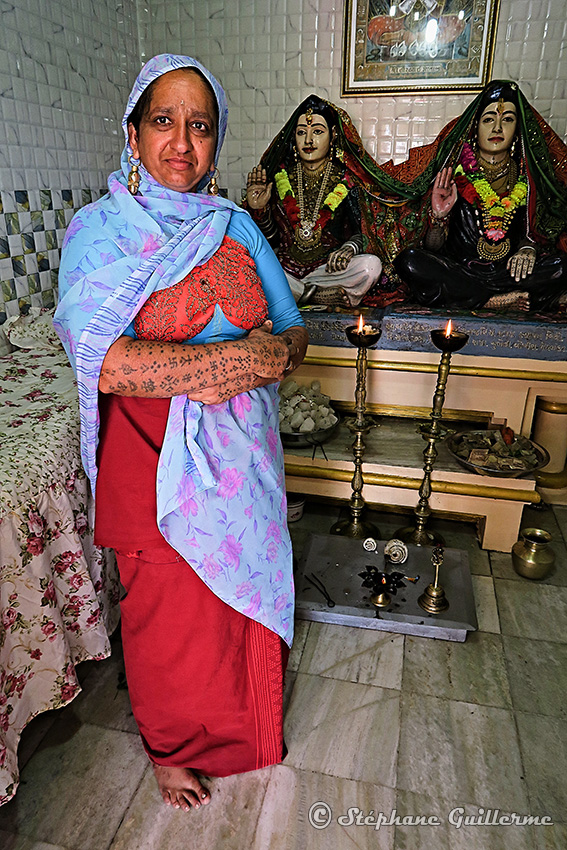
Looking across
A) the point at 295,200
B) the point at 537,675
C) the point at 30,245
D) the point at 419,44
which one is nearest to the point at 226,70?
the point at 295,200

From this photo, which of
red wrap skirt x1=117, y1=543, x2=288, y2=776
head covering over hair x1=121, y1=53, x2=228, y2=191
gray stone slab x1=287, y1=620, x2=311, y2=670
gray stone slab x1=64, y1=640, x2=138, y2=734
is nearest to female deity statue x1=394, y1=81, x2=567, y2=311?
gray stone slab x1=287, y1=620, x2=311, y2=670

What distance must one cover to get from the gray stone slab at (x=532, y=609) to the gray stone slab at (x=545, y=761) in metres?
0.36

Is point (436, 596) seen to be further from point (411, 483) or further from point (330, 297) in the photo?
point (330, 297)

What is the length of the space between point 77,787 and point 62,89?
2.61 metres

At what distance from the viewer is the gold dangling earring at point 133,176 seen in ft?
3.80

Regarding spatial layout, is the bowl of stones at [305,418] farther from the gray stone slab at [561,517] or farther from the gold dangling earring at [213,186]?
the gold dangling earring at [213,186]

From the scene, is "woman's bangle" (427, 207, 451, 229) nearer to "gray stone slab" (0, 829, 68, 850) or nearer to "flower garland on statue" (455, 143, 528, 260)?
"flower garland on statue" (455, 143, 528, 260)

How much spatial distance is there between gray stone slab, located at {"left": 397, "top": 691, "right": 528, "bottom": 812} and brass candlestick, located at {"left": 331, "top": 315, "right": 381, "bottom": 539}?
79 cm

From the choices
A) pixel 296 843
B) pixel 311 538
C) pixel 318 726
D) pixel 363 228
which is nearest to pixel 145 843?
pixel 296 843

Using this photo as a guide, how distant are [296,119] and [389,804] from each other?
298cm

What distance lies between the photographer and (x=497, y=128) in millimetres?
2797

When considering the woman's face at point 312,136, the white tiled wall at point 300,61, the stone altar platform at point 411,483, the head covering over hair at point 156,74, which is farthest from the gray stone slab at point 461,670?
the white tiled wall at point 300,61

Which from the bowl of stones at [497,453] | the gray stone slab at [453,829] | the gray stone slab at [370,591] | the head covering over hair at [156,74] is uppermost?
the head covering over hair at [156,74]

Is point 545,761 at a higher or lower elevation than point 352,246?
lower
